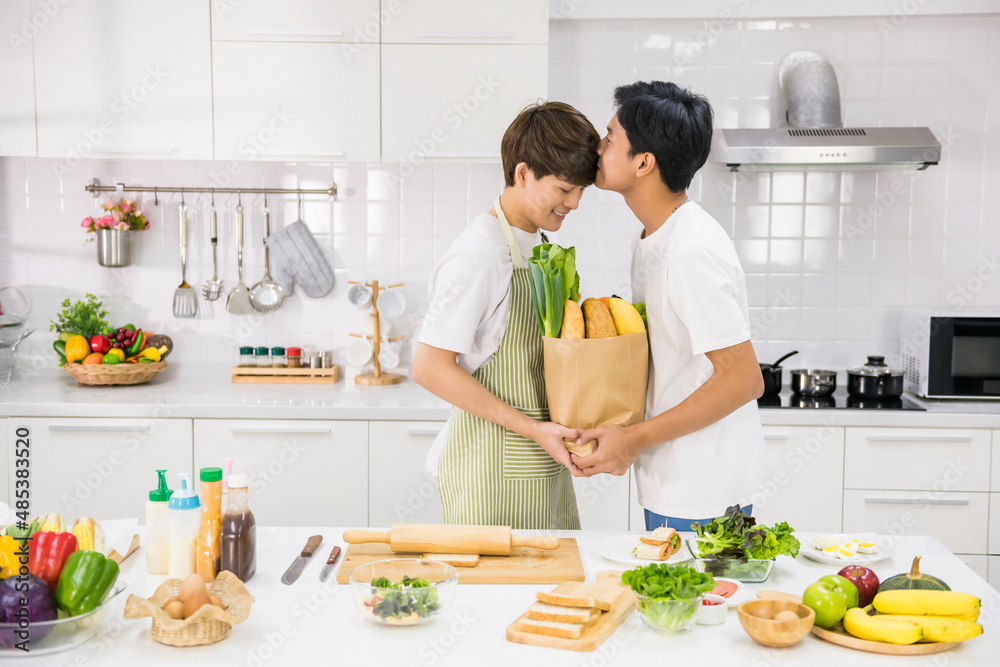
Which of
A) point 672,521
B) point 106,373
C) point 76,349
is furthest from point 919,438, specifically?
point 76,349

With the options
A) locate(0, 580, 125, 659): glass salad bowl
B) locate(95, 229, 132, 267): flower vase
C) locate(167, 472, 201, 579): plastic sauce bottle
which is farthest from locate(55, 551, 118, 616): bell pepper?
locate(95, 229, 132, 267): flower vase

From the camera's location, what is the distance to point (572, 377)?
1.60m

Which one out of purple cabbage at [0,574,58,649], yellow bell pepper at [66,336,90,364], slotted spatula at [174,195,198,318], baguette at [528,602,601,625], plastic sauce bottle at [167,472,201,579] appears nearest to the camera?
purple cabbage at [0,574,58,649]

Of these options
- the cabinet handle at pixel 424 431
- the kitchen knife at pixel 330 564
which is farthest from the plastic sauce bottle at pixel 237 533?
the cabinet handle at pixel 424 431

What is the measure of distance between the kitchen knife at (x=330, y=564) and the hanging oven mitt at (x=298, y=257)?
1.95 m

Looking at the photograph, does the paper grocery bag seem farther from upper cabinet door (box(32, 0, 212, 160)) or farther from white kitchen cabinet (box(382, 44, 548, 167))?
upper cabinet door (box(32, 0, 212, 160))

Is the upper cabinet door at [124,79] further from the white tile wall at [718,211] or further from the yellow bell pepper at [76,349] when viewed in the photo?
the yellow bell pepper at [76,349]

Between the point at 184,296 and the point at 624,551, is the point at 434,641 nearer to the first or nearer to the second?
the point at 624,551

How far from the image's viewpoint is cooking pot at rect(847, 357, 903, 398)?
117 inches

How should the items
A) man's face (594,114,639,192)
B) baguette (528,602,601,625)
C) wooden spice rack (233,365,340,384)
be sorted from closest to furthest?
baguette (528,602,601,625), man's face (594,114,639,192), wooden spice rack (233,365,340,384)

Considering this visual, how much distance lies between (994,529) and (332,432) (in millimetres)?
2213

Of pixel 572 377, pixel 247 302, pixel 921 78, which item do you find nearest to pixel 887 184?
pixel 921 78

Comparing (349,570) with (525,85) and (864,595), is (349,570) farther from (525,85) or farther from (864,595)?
(525,85)

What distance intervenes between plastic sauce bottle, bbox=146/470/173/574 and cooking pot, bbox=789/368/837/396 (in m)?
2.29
